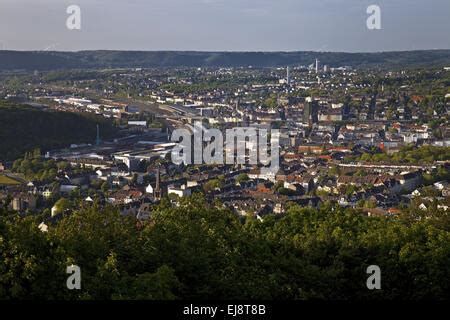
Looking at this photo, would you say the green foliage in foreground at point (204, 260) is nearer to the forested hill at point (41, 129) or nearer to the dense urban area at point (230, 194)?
the dense urban area at point (230, 194)

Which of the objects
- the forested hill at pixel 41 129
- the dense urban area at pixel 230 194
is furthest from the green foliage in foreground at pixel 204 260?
the forested hill at pixel 41 129

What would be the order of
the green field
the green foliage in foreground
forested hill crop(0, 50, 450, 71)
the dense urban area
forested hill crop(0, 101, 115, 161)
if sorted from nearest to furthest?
1. the green foliage in foreground
2. the dense urban area
3. the green field
4. forested hill crop(0, 101, 115, 161)
5. forested hill crop(0, 50, 450, 71)

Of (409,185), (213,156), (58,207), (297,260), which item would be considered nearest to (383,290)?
(297,260)

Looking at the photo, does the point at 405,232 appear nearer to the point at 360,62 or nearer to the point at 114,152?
the point at 114,152

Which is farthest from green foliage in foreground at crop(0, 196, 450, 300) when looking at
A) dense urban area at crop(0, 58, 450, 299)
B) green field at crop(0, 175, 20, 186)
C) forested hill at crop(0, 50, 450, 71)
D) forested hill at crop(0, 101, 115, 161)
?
forested hill at crop(0, 50, 450, 71)

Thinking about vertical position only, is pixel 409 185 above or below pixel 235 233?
below

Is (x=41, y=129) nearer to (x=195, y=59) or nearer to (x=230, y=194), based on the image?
(x=230, y=194)

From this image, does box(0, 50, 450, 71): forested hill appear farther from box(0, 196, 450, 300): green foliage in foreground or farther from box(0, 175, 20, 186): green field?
box(0, 196, 450, 300): green foliage in foreground
